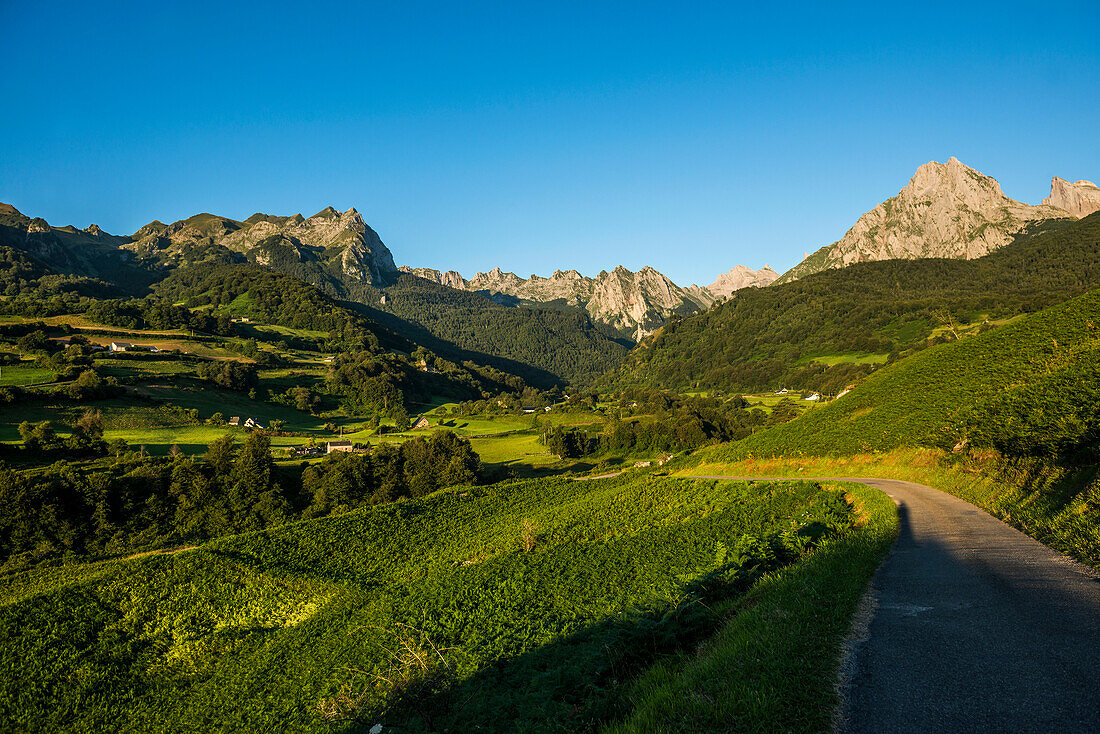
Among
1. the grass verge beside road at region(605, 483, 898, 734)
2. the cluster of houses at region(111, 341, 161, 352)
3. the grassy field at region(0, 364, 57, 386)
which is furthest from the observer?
the cluster of houses at region(111, 341, 161, 352)

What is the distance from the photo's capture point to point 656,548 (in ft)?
71.6

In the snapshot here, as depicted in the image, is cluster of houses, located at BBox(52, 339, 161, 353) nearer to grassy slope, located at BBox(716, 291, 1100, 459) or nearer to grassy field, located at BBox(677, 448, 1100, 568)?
grassy slope, located at BBox(716, 291, 1100, 459)

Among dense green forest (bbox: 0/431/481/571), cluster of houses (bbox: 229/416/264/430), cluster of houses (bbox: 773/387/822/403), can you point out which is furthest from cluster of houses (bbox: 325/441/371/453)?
cluster of houses (bbox: 773/387/822/403)

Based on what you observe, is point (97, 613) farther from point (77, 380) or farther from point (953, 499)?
point (77, 380)

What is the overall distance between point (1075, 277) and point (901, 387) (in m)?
227

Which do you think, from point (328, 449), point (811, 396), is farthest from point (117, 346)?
point (811, 396)

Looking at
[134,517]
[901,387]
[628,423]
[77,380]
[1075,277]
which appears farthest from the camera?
[1075,277]

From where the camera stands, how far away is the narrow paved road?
17.9 ft

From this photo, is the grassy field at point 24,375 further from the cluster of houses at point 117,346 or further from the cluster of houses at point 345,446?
the cluster of houses at point 345,446

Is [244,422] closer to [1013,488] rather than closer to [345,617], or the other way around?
[345,617]

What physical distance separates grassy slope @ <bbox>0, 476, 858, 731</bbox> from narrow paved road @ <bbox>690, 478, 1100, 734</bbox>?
4645 mm

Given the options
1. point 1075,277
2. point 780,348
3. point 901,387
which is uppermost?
point 1075,277

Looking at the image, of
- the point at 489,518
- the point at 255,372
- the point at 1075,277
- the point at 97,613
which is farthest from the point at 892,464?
the point at 1075,277

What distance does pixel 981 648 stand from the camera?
6.88 meters
